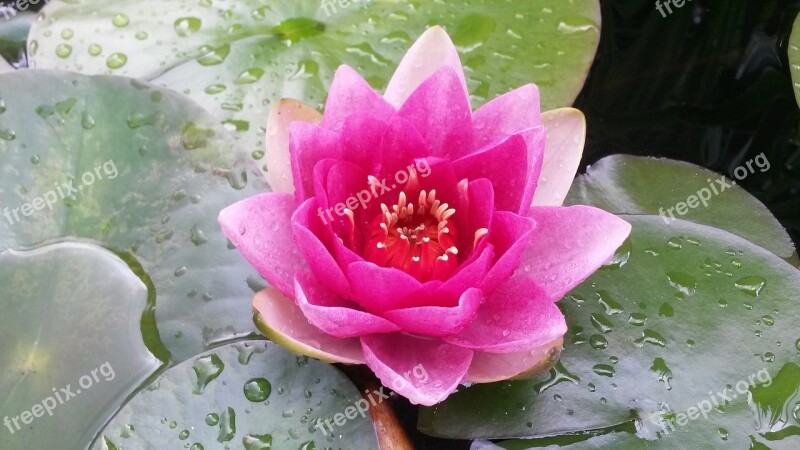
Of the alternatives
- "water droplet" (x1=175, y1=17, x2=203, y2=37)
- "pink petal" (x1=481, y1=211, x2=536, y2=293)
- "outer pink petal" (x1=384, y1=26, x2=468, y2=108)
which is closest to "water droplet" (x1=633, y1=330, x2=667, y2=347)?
"pink petal" (x1=481, y1=211, x2=536, y2=293)

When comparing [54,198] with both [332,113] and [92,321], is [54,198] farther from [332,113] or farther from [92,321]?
[332,113]

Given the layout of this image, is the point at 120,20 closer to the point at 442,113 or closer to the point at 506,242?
the point at 442,113

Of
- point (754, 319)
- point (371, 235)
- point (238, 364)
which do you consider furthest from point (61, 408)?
point (754, 319)

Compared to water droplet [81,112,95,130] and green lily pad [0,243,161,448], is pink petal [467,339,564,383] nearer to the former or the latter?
green lily pad [0,243,161,448]

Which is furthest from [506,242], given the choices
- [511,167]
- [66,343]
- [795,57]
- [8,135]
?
[795,57]

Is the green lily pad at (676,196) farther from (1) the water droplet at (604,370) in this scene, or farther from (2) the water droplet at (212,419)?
(2) the water droplet at (212,419)

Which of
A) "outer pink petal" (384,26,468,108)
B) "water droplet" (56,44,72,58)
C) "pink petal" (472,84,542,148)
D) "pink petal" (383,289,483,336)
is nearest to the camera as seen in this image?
"pink petal" (383,289,483,336)
